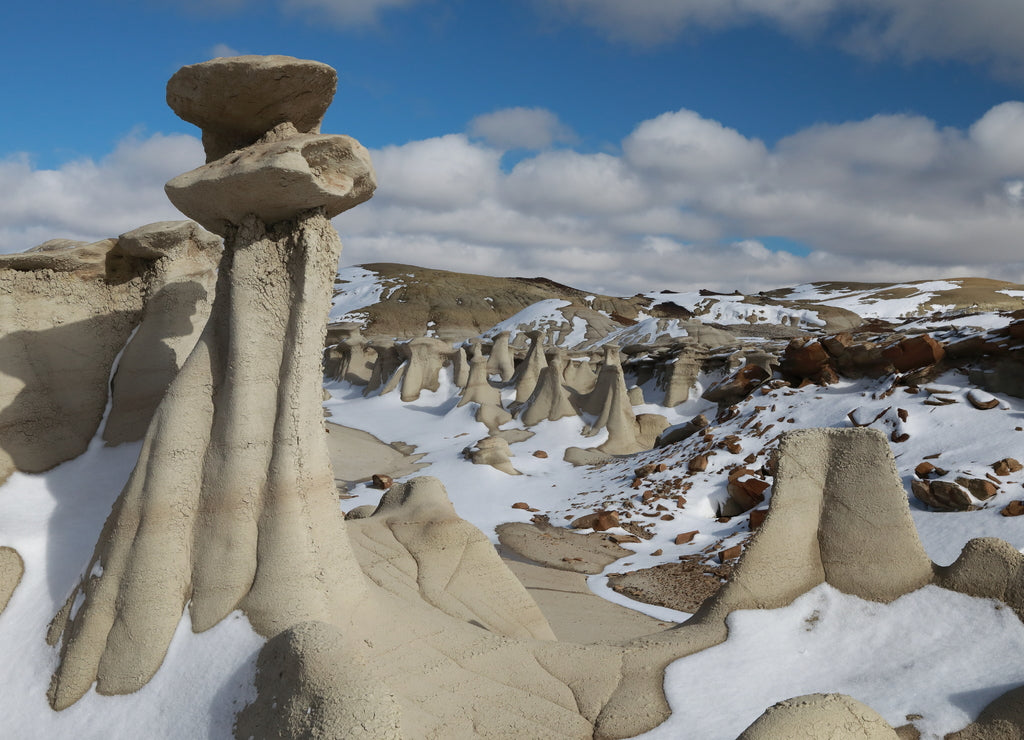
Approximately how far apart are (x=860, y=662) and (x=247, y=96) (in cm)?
435

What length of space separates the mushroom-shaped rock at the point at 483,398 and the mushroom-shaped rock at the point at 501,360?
519cm

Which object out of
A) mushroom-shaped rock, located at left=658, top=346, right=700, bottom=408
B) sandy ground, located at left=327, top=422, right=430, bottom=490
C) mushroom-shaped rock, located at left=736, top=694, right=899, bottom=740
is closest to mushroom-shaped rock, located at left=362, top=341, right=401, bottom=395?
sandy ground, located at left=327, top=422, right=430, bottom=490

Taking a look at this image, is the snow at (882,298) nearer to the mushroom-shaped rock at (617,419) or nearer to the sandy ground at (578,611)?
the mushroom-shaped rock at (617,419)

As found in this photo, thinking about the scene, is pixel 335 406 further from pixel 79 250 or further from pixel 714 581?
pixel 79 250

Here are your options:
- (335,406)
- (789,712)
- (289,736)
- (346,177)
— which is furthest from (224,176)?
(335,406)

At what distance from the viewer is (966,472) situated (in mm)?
8195

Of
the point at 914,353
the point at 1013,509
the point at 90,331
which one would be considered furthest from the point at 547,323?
the point at 90,331

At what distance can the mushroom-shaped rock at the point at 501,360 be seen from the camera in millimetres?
25875

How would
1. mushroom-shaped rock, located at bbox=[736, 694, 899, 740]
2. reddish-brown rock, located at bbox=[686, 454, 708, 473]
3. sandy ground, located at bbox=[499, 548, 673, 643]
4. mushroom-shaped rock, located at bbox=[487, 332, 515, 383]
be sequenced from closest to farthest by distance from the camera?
mushroom-shaped rock, located at bbox=[736, 694, 899, 740] < sandy ground, located at bbox=[499, 548, 673, 643] < reddish-brown rock, located at bbox=[686, 454, 708, 473] < mushroom-shaped rock, located at bbox=[487, 332, 515, 383]

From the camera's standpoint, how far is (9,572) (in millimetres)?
3801

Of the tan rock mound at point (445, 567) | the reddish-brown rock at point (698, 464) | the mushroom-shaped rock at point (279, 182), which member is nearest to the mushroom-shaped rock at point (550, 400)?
the reddish-brown rock at point (698, 464)

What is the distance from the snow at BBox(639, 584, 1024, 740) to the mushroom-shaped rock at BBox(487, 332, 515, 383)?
21913 mm

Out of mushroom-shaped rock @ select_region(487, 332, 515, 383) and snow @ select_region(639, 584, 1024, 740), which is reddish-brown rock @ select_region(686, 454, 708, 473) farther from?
mushroom-shaped rock @ select_region(487, 332, 515, 383)

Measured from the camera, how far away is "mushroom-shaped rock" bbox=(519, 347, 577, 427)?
17766 mm
